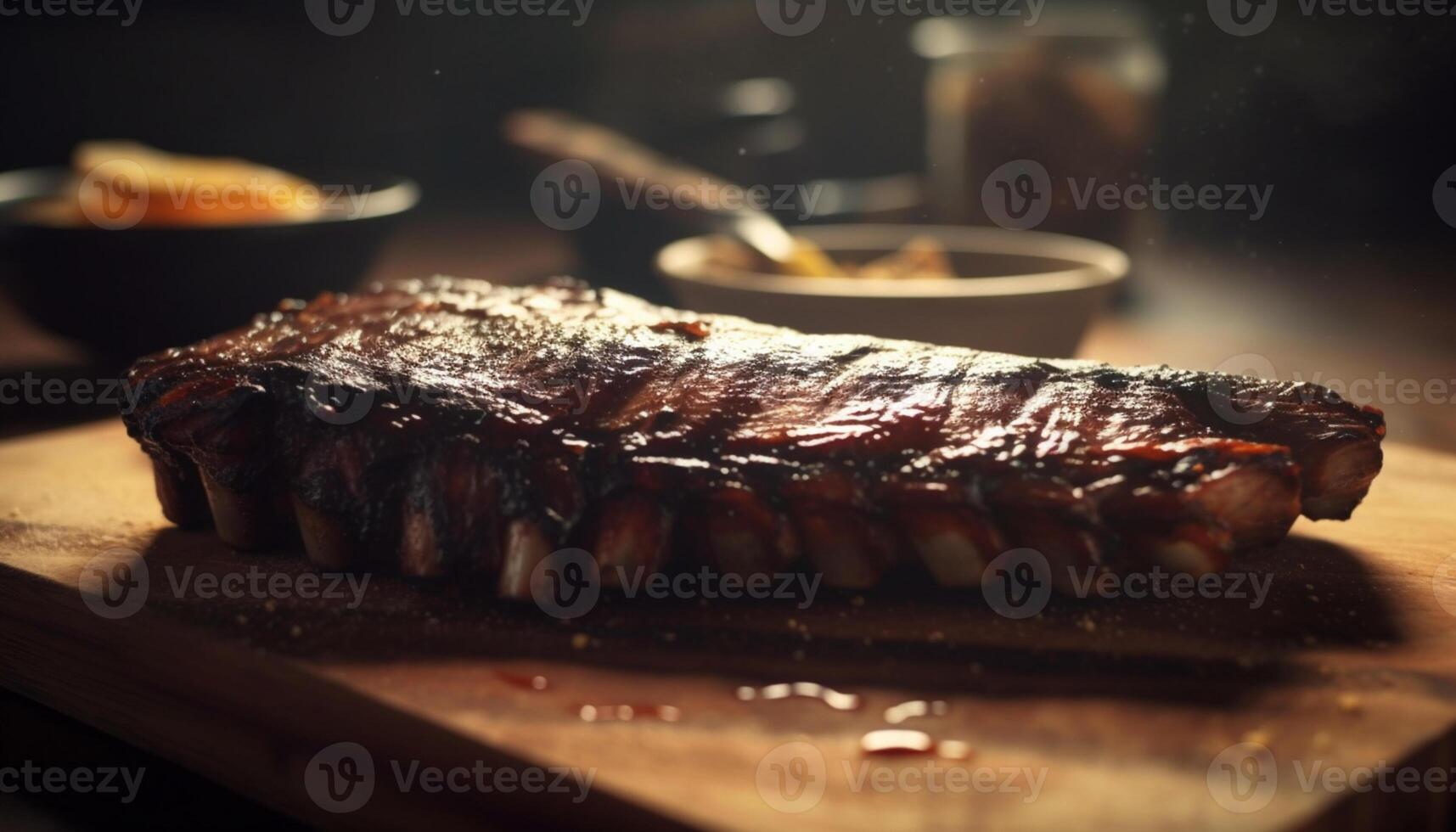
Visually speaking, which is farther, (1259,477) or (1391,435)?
(1391,435)

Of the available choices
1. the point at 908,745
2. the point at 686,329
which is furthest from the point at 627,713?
the point at 686,329

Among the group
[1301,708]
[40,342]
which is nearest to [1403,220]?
[1301,708]

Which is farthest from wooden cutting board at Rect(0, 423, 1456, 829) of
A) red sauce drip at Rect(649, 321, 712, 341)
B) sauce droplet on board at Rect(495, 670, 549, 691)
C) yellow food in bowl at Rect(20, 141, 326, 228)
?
yellow food in bowl at Rect(20, 141, 326, 228)

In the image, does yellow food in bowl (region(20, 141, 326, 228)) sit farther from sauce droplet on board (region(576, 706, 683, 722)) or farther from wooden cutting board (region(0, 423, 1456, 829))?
sauce droplet on board (region(576, 706, 683, 722))

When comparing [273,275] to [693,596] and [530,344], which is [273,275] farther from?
[693,596]

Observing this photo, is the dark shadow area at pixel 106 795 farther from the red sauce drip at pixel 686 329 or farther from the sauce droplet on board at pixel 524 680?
the red sauce drip at pixel 686 329

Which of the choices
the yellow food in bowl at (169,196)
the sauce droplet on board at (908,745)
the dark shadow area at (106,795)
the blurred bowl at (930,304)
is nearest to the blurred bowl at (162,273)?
the yellow food in bowl at (169,196)

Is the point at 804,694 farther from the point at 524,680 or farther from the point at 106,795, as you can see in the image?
the point at 106,795
